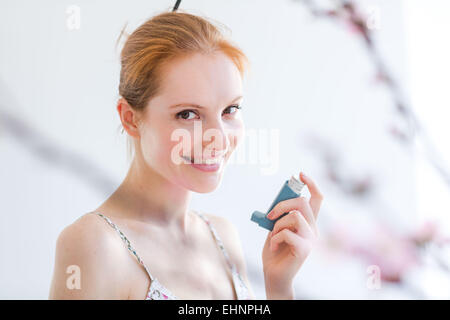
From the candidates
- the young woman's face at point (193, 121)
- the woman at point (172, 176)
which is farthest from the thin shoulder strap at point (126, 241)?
the young woman's face at point (193, 121)

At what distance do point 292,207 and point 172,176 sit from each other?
0.62 feet

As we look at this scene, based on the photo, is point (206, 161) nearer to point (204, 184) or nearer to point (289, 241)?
point (204, 184)

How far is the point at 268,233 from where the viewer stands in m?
0.78

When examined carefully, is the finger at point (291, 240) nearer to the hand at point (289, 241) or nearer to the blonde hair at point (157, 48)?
the hand at point (289, 241)

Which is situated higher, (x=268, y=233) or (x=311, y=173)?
(x=311, y=173)

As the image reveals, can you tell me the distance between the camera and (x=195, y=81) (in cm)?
69

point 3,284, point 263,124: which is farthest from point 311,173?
point 3,284

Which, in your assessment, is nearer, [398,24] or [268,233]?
[268,233]

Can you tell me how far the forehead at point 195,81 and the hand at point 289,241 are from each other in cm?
19

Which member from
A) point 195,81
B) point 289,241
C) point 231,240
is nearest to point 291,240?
point 289,241

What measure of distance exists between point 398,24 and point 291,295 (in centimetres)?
55

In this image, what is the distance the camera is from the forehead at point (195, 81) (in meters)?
0.69

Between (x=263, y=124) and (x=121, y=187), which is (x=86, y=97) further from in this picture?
(x=263, y=124)

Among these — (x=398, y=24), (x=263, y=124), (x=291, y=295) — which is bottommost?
(x=291, y=295)
